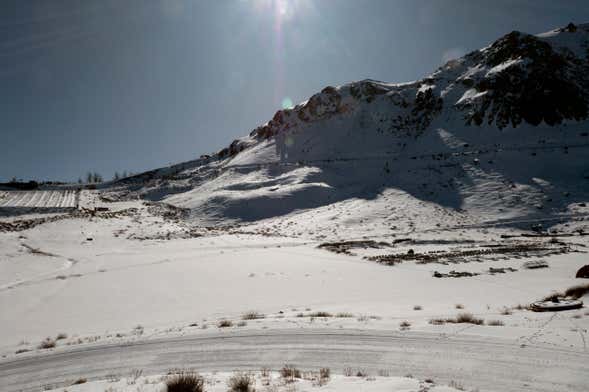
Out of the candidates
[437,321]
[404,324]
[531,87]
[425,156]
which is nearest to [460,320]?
[437,321]

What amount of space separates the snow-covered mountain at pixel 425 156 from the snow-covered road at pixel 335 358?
3470cm

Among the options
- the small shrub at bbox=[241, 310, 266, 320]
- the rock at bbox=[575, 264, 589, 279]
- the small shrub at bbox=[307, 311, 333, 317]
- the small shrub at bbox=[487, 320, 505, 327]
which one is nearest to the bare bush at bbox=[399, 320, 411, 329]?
the small shrub at bbox=[487, 320, 505, 327]

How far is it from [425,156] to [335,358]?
68.0 meters

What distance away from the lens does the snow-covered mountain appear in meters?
50.4

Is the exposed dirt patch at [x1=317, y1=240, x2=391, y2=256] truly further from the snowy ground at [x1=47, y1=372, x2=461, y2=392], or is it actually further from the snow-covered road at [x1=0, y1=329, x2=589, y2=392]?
the snowy ground at [x1=47, y1=372, x2=461, y2=392]

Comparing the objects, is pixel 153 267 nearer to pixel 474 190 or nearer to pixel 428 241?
pixel 428 241

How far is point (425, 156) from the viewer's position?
2793 inches

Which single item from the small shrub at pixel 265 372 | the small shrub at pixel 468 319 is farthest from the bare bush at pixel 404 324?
the small shrub at pixel 265 372

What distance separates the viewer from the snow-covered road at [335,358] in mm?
7633

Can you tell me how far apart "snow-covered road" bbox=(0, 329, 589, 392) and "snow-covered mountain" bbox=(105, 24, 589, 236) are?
34.7 meters

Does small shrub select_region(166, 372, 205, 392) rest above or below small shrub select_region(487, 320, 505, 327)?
above

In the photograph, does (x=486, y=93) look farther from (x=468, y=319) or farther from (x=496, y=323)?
(x=496, y=323)

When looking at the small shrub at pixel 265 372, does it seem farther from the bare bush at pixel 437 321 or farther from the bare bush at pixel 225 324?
the bare bush at pixel 437 321

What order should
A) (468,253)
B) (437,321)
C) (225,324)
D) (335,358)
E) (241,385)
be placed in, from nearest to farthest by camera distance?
1. (241,385)
2. (335,358)
3. (437,321)
4. (225,324)
5. (468,253)
